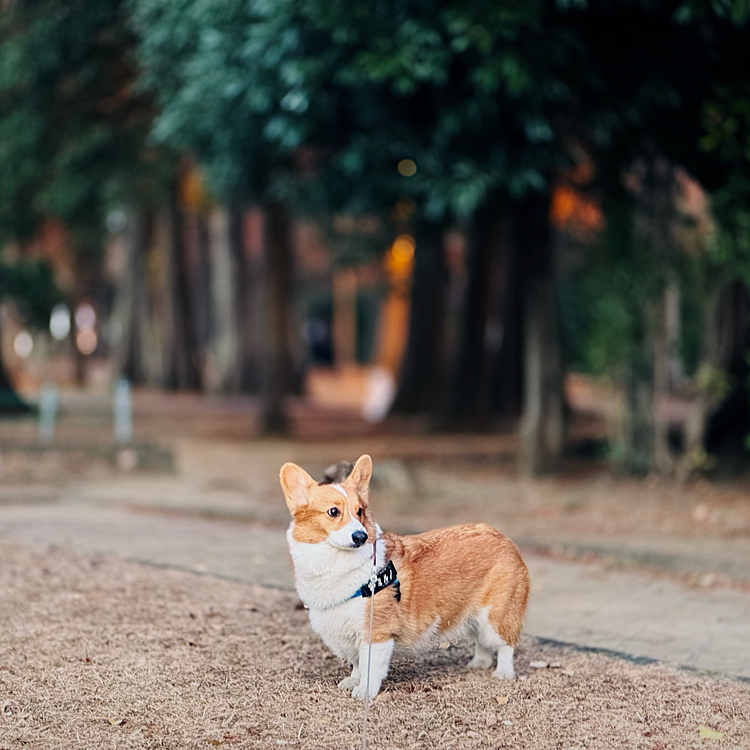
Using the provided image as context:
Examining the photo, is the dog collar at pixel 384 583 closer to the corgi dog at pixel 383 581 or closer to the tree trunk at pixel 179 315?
the corgi dog at pixel 383 581

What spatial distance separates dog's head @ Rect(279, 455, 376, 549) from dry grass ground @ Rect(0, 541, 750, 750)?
31.1 inches

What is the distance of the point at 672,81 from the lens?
12.0 m

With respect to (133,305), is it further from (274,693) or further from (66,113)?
(274,693)

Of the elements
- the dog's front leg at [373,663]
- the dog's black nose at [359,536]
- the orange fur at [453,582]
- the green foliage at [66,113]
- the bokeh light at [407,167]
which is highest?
the green foliage at [66,113]

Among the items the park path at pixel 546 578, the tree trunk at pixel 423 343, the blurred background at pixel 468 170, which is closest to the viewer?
the park path at pixel 546 578

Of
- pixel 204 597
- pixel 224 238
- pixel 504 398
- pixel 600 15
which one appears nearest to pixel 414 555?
pixel 204 597

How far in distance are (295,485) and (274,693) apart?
3.38 feet

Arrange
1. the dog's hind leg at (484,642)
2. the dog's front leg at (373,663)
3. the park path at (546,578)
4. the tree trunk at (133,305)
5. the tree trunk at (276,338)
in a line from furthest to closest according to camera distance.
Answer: the tree trunk at (133,305), the tree trunk at (276,338), the park path at (546,578), the dog's hind leg at (484,642), the dog's front leg at (373,663)

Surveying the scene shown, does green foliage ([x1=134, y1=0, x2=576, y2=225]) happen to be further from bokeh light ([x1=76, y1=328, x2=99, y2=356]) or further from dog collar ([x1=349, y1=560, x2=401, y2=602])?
bokeh light ([x1=76, y1=328, x2=99, y2=356])

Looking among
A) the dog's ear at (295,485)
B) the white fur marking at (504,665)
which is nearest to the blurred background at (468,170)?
the white fur marking at (504,665)

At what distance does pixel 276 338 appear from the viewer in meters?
20.8

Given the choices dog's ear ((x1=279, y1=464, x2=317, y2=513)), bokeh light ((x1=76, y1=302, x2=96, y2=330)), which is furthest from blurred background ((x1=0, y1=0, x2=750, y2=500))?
bokeh light ((x1=76, y1=302, x2=96, y2=330))

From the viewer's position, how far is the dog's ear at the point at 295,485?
180 inches

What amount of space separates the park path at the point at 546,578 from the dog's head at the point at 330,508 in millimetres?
2072
